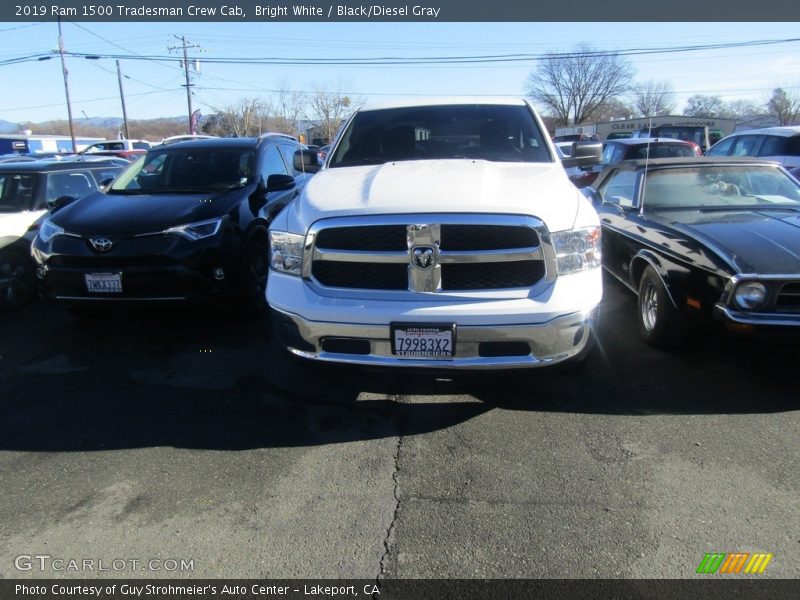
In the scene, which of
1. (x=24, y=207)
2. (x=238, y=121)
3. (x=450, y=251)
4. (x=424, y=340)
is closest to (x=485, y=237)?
(x=450, y=251)

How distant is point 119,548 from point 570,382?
3029 millimetres

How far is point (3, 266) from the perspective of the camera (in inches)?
240

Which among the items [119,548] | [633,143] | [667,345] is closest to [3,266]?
[119,548]

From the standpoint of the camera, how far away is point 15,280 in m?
6.23

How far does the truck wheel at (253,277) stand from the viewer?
209 inches

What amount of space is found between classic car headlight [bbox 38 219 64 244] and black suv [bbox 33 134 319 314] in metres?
0.01

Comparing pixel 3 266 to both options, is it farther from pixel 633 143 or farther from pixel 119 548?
pixel 633 143

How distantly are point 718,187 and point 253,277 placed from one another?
4.57 metres

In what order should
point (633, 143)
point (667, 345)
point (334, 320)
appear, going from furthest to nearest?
1. point (633, 143)
2. point (667, 345)
3. point (334, 320)

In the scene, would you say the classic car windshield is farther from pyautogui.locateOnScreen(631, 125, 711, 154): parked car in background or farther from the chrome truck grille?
pyautogui.locateOnScreen(631, 125, 711, 154): parked car in background

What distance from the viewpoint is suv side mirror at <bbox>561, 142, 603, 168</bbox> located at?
499 cm

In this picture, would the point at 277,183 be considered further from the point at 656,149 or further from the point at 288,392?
the point at 656,149

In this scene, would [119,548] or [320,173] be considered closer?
[119,548]

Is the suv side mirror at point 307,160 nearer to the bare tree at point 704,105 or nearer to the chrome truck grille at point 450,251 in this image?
the chrome truck grille at point 450,251
